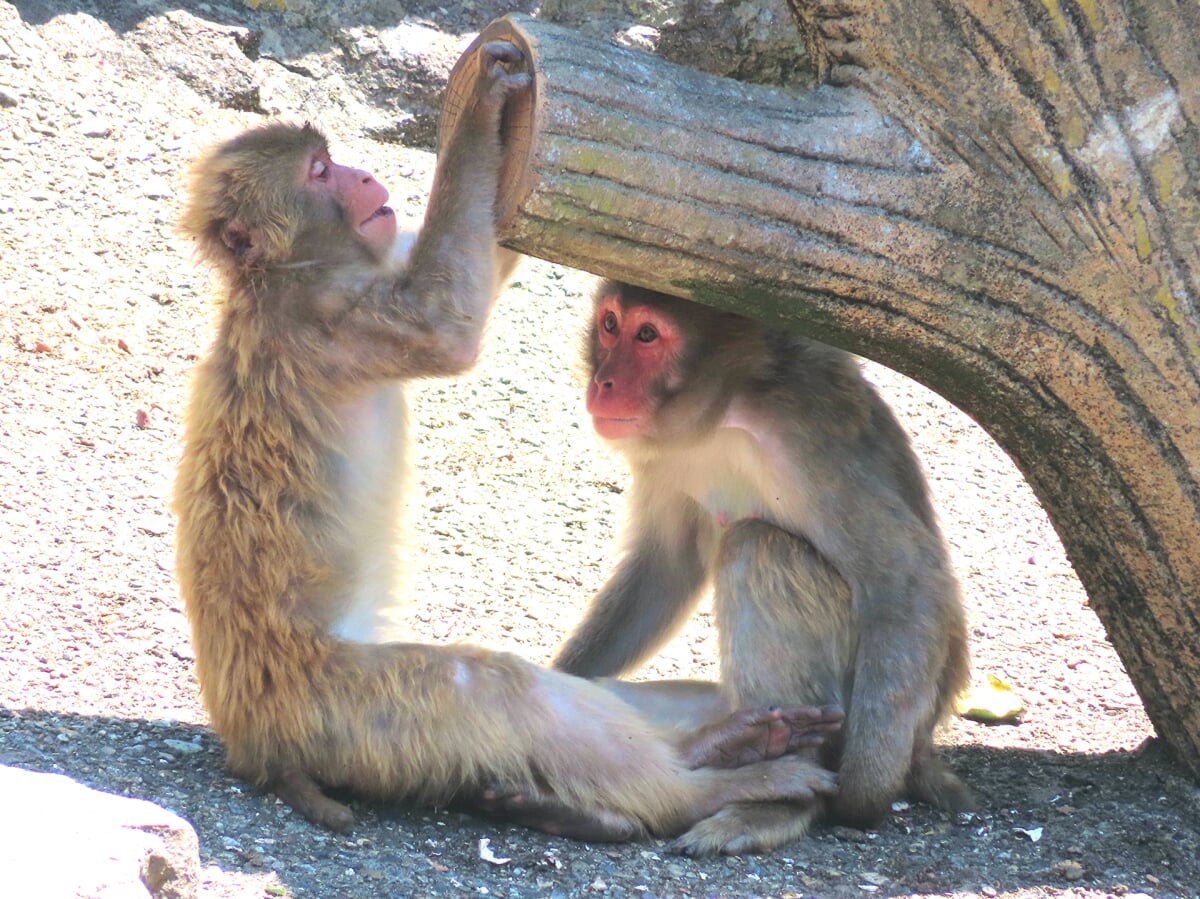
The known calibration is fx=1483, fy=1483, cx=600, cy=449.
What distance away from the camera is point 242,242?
3.59 metres

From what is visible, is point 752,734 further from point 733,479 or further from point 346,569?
point 346,569

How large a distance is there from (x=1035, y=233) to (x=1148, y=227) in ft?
0.84

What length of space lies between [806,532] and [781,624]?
0.24 meters

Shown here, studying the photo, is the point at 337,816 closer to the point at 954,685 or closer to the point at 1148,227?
the point at 954,685

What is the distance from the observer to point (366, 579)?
12.0 ft

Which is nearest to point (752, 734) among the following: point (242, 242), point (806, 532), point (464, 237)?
point (806, 532)

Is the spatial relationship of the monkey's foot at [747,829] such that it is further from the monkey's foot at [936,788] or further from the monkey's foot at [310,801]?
the monkey's foot at [310,801]

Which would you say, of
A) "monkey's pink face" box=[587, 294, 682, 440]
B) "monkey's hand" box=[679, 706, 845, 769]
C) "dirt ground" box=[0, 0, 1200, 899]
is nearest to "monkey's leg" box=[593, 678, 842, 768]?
"monkey's hand" box=[679, 706, 845, 769]

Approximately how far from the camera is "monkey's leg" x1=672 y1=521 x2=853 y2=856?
12.0ft

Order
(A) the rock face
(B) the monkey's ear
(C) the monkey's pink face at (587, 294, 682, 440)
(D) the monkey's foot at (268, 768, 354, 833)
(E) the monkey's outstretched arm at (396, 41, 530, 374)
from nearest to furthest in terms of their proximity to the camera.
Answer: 1. (A) the rock face
2. (E) the monkey's outstretched arm at (396, 41, 530, 374)
3. (D) the monkey's foot at (268, 768, 354, 833)
4. (B) the monkey's ear
5. (C) the monkey's pink face at (587, 294, 682, 440)

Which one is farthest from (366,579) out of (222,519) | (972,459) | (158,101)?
(158,101)

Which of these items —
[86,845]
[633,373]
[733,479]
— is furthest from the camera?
[733,479]

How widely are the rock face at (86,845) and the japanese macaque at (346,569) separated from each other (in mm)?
908

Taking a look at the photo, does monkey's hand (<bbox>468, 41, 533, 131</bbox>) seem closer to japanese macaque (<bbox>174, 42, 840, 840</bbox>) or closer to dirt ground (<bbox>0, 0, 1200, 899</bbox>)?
japanese macaque (<bbox>174, 42, 840, 840</bbox>)
